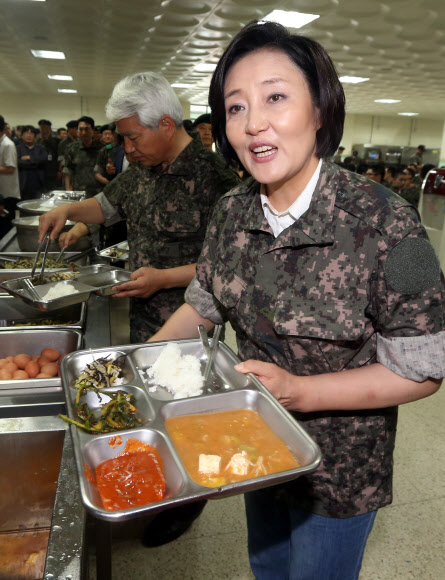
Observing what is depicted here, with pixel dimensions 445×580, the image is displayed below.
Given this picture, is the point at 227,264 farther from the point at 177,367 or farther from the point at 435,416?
the point at 435,416

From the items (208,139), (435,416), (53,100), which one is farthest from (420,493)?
(53,100)

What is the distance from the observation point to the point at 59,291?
5.65ft

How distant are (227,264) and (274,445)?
470 mm

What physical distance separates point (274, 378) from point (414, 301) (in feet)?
0.97

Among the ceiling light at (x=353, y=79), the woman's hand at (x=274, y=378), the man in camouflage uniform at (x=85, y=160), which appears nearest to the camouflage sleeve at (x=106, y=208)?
the woman's hand at (x=274, y=378)

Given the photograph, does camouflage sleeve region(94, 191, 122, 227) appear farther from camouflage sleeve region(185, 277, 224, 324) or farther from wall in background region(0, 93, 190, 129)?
wall in background region(0, 93, 190, 129)

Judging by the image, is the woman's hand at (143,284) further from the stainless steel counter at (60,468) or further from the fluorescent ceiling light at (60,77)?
the fluorescent ceiling light at (60,77)

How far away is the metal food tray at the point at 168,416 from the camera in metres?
0.65

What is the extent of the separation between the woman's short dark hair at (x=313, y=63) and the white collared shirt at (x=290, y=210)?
0.22ft

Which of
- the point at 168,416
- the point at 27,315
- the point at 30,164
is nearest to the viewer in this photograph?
the point at 168,416

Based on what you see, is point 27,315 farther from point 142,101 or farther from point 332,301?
point 332,301

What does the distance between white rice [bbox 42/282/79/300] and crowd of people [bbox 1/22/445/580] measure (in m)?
0.58

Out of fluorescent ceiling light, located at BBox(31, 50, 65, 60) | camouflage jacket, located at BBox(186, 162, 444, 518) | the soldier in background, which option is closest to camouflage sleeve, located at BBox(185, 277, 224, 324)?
camouflage jacket, located at BBox(186, 162, 444, 518)

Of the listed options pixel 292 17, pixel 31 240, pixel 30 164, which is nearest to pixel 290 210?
pixel 31 240
